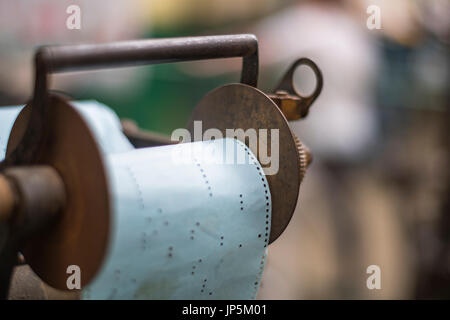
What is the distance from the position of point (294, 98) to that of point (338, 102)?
6.87ft

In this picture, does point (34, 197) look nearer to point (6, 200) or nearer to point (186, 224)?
point (6, 200)

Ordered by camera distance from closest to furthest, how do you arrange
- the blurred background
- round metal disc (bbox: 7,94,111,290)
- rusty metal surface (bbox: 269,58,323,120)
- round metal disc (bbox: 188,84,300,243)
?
round metal disc (bbox: 7,94,111,290), round metal disc (bbox: 188,84,300,243), rusty metal surface (bbox: 269,58,323,120), the blurred background

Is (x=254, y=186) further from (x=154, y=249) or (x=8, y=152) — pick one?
(x=8, y=152)

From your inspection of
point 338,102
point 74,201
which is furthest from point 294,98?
point 338,102

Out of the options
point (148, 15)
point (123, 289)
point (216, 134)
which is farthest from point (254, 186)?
point (148, 15)

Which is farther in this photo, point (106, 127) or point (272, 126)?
point (106, 127)

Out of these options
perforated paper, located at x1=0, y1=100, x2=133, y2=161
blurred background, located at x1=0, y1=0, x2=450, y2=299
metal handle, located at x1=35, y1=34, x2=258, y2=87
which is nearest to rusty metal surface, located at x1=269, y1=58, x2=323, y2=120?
metal handle, located at x1=35, y1=34, x2=258, y2=87

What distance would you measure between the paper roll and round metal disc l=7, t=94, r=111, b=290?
0.02m

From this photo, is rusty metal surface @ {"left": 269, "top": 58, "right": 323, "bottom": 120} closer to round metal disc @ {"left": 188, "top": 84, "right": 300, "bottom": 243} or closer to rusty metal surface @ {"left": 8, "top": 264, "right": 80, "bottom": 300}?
round metal disc @ {"left": 188, "top": 84, "right": 300, "bottom": 243}

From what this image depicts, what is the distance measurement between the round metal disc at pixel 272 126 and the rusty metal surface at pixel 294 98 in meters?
0.08

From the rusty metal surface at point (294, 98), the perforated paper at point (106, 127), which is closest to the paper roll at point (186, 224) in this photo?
the rusty metal surface at point (294, 98)

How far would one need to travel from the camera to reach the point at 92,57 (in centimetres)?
73

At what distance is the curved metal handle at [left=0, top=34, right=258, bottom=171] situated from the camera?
712 millimetres

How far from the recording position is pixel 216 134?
93cm
